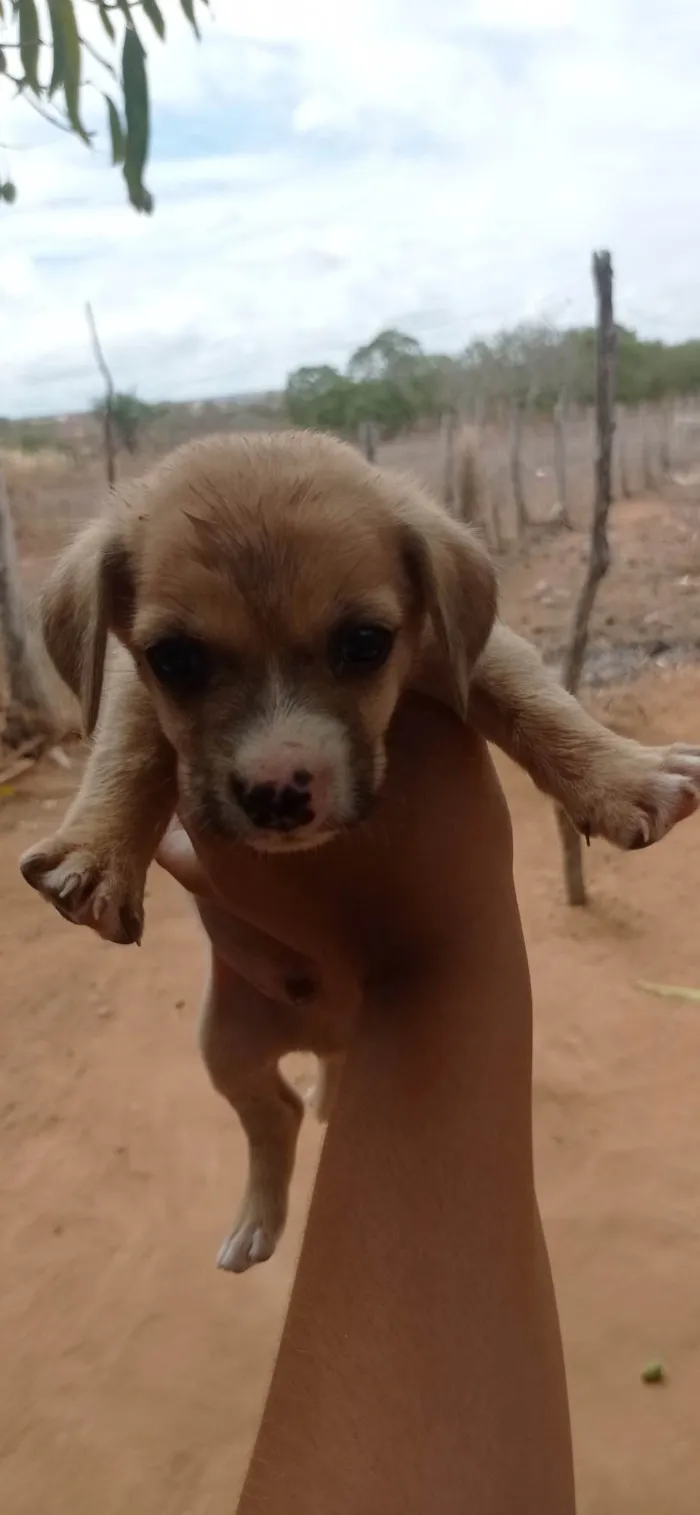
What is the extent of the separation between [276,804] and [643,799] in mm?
627

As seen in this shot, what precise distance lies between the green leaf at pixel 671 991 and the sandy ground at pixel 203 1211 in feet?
0.11

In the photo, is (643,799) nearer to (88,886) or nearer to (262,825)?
(262,825)

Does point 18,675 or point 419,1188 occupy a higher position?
point 419,1188

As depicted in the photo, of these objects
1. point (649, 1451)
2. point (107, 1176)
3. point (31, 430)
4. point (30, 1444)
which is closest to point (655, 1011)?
point (649, 1451)

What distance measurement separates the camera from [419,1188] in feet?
4.51

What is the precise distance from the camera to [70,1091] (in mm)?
3355

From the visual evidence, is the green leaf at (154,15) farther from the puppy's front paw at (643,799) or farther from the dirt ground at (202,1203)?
the dirt ground at (202,1203)

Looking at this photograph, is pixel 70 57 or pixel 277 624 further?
pixel 70 57

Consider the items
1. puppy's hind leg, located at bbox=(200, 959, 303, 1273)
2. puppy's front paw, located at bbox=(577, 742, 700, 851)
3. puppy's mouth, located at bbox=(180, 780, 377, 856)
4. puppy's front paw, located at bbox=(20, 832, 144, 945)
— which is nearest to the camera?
puppy's mouth, located at bbox=(180, 780, 377, 856)

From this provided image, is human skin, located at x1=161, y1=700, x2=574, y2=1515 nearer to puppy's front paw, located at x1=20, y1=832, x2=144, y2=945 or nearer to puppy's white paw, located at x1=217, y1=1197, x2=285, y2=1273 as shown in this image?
puppy's front paw, located at x1=20, y1=832, x2=144, y2=945

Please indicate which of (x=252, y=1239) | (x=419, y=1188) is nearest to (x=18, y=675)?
(x=252, y=1239)

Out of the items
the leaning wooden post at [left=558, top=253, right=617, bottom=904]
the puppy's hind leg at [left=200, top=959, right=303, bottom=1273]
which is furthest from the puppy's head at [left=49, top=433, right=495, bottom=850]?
the leaning wooden post at [left=558, top=253, right=617, bottom=904]

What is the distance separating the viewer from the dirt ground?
7.54 ft

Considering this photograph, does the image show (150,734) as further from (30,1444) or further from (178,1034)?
(178,1034)
